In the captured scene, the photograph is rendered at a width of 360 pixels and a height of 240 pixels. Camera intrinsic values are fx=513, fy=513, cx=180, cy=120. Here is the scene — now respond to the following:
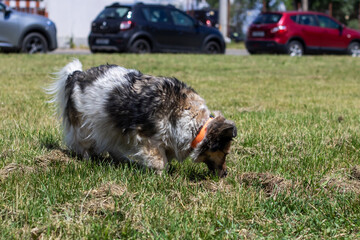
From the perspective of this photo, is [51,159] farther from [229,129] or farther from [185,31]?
[185,31]

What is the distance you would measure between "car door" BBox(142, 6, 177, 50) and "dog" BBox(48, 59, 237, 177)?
12.9 metres

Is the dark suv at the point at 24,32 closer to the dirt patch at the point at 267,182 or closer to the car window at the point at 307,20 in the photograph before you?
the car window at the point at 307,20

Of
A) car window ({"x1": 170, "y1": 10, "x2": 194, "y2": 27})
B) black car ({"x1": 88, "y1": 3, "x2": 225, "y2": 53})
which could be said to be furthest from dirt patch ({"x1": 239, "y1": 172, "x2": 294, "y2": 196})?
car window ({"x1": 170, "y1": 10, "x2": 194, "y2": 27})

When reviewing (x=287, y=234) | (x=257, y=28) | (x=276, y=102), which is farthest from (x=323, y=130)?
(x=257, y=28)

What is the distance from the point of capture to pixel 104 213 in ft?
10.7

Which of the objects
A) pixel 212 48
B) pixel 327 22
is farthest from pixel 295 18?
pixel 212 48

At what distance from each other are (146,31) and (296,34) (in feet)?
19.3

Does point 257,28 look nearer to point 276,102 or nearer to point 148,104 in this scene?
point 276,102

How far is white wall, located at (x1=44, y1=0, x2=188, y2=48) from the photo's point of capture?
82.8ft

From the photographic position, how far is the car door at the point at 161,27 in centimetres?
1722

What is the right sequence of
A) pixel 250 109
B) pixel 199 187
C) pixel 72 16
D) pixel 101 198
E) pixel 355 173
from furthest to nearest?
pixel 72 16 < pixel 250 109 < pixel 355 173 < pixel 199 187 < pixel 101 198

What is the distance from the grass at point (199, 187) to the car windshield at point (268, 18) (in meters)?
12.4

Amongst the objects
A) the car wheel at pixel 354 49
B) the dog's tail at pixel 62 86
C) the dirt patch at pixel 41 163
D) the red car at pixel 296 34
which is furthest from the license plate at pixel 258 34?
the dirt patch at pixel 41 163

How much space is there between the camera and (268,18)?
63.5 feet
